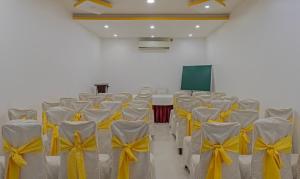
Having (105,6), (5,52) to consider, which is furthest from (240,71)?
(5,52)

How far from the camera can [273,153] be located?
2482 mm

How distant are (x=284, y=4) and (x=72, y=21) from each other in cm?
606

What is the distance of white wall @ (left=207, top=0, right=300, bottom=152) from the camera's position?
14.6 ft

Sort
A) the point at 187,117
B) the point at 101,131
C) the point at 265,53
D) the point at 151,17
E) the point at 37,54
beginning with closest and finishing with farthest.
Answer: the point at 101,131
the point at 187,117
the point at 265,53
the point at 37,54
the point at 151,17

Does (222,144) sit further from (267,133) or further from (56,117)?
(56,117)

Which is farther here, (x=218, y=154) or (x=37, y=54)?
(x=37, y=54)

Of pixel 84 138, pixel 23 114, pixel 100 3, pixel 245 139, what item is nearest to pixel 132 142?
pixel 84 138

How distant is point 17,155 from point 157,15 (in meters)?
6.85

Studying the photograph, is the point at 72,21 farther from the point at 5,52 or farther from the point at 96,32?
the point at 5,52

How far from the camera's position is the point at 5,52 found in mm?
4535

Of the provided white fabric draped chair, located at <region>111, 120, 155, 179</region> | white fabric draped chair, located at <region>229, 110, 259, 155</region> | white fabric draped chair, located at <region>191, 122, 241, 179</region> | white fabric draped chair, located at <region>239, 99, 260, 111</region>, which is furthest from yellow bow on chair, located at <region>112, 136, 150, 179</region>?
white fabric draped chair, located at <region>239, 99, 260, 111</region>

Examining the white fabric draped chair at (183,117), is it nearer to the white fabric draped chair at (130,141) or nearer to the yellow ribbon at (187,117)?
the yellow ribbon at (187,117)

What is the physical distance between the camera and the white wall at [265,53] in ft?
14.6

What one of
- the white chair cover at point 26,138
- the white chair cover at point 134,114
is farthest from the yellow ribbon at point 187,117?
the white chair cover at point 26,138
